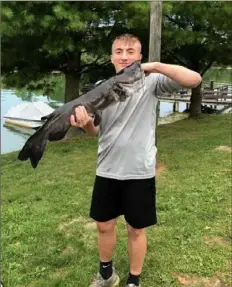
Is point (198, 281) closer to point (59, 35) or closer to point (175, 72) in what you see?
point (175, 72)

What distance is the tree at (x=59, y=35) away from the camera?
20.9 feet

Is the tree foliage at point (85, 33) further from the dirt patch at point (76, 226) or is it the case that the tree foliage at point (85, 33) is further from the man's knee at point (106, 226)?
the man's knee at point (106, 226)

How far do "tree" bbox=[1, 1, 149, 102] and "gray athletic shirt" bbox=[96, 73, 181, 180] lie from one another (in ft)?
13.6

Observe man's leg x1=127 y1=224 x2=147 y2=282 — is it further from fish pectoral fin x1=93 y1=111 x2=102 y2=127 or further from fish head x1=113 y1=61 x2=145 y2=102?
fish head x1=113 y1=61 x2=145 y2=102

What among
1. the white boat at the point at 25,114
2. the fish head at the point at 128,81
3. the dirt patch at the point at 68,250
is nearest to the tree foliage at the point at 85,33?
the dirt patch at the point at 68,250

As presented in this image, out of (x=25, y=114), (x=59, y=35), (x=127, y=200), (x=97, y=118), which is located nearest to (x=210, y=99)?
(x=25, y=114)

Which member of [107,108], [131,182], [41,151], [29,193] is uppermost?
[107,108]

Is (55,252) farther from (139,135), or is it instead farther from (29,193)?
(29,193)

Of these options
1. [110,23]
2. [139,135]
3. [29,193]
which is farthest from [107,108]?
[110,23]

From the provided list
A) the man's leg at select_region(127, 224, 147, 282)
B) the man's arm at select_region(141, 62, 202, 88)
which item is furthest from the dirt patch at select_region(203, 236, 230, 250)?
the man's arm at select_region(141, 62, 202, 88)

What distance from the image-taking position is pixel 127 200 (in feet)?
8.00

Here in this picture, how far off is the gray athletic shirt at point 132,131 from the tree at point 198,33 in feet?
15.1

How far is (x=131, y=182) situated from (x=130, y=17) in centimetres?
503

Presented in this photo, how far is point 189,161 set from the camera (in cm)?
600
